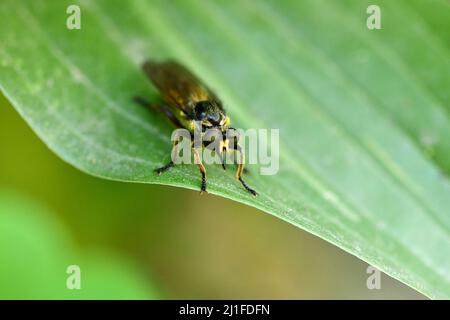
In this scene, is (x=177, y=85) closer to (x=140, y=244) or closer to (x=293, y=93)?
(x=293, y=93)

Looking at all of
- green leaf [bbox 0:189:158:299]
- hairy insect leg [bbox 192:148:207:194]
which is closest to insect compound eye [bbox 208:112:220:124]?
Answer: hairy insect leg [bbox 192:148:207:194]

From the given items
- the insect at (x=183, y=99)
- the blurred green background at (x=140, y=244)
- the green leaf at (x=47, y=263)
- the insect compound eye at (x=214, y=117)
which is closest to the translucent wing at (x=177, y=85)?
the insect at (x=183, y=99)

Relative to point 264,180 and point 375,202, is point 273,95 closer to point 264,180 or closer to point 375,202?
point 264,180

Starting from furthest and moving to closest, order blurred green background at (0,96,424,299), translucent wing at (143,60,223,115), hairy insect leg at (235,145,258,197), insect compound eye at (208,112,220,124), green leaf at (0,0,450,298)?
blurred green background at (0,96,424,299) → translucent wing at (143,60,223,115) → insect compound eye at (208,112,220,124) → green leaf at (0,0,450,298) → hairy insect leg at (235,145,258,197)

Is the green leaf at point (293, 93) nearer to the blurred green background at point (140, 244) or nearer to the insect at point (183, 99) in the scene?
the insect at point (183, 99)

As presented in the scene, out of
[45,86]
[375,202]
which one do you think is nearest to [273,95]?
[375,202]

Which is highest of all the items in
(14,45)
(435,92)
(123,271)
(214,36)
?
(214,36)

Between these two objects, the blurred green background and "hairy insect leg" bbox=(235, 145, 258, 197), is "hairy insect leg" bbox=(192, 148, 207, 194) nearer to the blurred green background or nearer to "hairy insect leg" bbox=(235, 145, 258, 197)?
"hairy insect leg" bbox=(235, 145, 258, 197)
